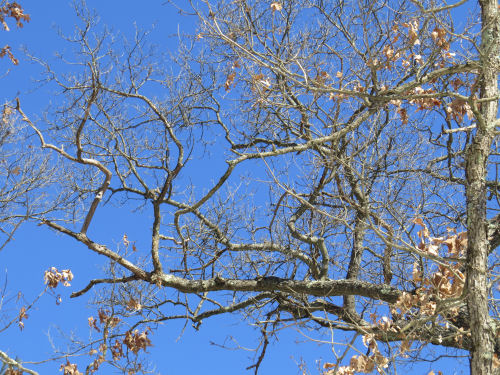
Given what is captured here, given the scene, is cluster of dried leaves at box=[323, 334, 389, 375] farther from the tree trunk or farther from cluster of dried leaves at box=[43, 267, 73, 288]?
cluster of dried leaves at box=[43, 267, 73, 288]

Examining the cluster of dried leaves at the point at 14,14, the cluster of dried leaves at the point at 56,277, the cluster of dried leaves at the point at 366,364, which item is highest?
the cluster of dried leaves at the point at 14,14

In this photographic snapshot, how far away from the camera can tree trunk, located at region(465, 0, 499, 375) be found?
16.4ft

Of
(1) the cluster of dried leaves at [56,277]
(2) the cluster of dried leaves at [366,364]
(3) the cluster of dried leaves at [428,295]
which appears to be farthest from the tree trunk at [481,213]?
(1) the cluster of dried leaves at [56,277]

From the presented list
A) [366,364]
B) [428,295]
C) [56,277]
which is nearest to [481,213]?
[428,295]

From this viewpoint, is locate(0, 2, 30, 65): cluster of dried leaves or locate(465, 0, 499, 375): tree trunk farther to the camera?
locate(0, 2, 30, 65): cluster of dried leaves

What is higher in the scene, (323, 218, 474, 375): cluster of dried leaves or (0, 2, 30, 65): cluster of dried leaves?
(0, 2, 30, 65): cluster of dried leaves

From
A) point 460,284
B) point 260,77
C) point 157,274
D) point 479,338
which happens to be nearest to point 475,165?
point 460,284

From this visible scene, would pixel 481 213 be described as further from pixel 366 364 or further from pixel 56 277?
pixel 56 277

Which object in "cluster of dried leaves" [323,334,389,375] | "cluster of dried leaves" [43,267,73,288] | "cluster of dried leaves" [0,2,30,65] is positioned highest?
"cluster of dried leaves" [0,2,30,65]

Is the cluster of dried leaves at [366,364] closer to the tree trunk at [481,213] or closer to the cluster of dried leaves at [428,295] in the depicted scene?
the cluster of dried leaves at [428,295]

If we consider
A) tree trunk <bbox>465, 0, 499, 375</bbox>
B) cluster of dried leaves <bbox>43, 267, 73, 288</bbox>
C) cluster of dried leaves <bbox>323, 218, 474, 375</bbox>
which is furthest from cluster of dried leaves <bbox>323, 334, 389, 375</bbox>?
cluster of dried leaves <bbox>43, 267, 73, 288</bbox>

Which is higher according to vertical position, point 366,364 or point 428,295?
point 428,295

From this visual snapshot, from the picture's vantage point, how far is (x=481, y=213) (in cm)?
547

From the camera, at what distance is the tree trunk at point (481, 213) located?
5.00 metres
